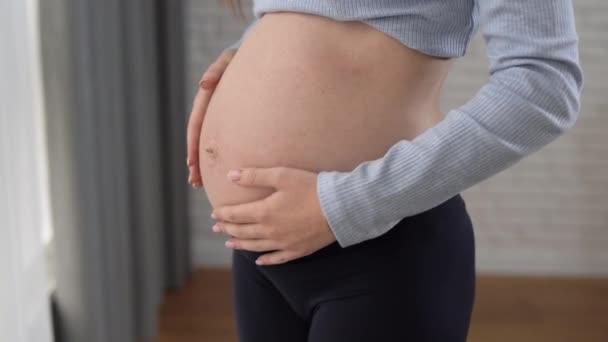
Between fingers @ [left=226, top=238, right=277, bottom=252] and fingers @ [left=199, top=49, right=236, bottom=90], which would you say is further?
fingers @ [left=199, top=49, right=236, bottom=90]

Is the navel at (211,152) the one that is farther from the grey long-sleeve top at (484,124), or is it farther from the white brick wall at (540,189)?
the white brick wall at (540,189)

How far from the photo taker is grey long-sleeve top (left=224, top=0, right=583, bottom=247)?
0.59 m

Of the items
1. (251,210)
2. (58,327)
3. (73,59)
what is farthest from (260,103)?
(58,327)

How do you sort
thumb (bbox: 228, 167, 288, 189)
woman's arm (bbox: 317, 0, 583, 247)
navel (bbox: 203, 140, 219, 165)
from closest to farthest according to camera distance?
woman's arm (bbox: 317, 0, 583, 247) → thumb (bbox: 228, 167, 288, 189) → navel (bbox: 203, 140, 219, 165)

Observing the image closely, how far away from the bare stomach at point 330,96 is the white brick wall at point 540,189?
1653 millimetres

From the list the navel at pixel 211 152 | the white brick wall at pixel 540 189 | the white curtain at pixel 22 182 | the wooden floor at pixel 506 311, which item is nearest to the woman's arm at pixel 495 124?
the navel at pixel 211 152

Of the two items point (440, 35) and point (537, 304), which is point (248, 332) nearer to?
point (440, 35)

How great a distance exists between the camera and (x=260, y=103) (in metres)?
0.77

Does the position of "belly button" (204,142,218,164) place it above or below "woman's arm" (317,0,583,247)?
below

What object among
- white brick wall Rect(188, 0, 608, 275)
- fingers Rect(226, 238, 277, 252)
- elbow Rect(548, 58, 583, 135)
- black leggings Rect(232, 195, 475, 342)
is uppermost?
elbow Rect(548, 58, 583, 135)

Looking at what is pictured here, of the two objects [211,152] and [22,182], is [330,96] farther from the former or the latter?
[22,182]

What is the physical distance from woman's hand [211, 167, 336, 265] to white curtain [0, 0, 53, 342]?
71 centimetres

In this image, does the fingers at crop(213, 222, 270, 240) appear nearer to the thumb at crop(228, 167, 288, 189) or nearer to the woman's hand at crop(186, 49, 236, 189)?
the thumb at crop(228, 167, 288, 189)

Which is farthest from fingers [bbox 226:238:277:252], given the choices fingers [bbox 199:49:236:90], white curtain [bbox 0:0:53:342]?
white curtain [bbox 0:0:53:342]
